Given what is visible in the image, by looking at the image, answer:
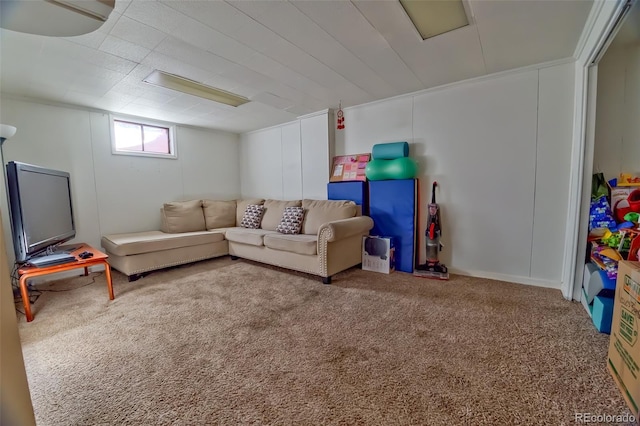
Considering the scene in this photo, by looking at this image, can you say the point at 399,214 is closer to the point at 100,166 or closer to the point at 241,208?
the point at 241,208

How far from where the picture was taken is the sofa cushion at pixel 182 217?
13.3 feet

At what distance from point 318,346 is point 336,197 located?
2463 mm

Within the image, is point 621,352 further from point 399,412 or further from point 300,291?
point 300,291

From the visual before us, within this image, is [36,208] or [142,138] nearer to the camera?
[36,208]

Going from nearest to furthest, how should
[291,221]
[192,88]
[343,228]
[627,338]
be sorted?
[627,338] → [343,228] → [192,88] → [291,221]

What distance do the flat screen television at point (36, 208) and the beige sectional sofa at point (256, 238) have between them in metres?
0.58

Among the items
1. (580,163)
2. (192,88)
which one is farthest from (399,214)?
(192,88)

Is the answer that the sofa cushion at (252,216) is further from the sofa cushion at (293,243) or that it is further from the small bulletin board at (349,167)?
the small bulletin board at (349,167)

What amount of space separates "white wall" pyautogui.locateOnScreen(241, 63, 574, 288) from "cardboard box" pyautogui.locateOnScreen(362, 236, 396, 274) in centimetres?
47

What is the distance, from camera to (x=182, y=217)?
4141 mm

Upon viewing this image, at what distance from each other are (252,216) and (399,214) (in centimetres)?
237

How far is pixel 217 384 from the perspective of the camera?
4.69ft

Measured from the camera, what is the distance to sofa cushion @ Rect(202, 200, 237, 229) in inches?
177

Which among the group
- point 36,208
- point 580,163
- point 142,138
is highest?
point 142,138
